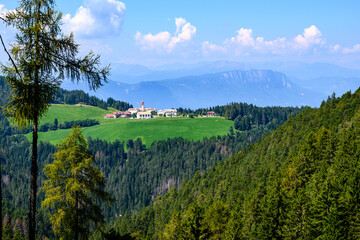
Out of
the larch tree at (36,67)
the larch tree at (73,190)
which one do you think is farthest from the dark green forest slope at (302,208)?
the larch tree at (36,67)

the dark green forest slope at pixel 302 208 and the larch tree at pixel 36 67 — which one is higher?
the larch tree at pixel 36 67

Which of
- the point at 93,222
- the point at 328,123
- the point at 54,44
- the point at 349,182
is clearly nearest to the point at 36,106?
the point at 54,44

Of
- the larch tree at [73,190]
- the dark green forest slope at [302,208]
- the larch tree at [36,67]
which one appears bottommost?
the dark green forest slope at [302,208]

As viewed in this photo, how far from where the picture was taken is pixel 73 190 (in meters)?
21.0

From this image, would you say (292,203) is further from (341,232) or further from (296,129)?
(296,129)

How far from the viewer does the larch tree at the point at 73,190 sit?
21250 millimetres

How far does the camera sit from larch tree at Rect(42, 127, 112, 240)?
2125 centimetres

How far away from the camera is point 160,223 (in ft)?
333

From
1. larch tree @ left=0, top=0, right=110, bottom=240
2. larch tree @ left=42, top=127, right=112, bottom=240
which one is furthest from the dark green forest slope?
larch tree @ left=0, top=0, right=110, bottom=240

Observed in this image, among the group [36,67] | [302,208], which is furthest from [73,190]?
[302,208]

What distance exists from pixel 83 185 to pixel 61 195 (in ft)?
5.17

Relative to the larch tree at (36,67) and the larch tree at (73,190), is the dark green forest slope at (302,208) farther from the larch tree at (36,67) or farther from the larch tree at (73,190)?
the larch tree at (36,67)

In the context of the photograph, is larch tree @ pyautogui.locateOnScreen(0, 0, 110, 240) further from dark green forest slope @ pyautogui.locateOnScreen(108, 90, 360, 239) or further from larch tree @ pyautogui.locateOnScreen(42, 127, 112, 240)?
dark green forest slope @ pyautogui.locateOnScreen(108, 90, 360, 239)

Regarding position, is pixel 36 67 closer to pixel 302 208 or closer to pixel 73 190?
pixel 73 190
